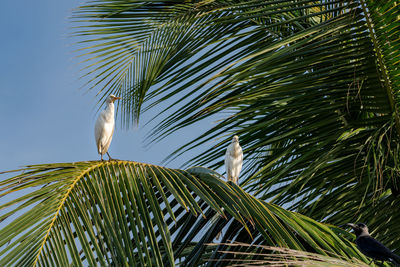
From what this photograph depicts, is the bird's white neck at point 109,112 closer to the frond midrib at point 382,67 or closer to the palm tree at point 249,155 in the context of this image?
the palm tree at point 249,155

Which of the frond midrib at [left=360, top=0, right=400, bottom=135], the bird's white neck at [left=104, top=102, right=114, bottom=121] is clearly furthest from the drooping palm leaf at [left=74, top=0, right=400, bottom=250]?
the bird's white neck at [left=104, top=102, right=114, bottom=121]

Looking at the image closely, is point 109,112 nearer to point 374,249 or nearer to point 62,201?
point 62,201

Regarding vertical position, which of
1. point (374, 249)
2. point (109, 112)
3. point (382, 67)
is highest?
point (109, 112)

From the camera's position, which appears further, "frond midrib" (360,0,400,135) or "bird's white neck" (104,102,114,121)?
"bird's white neck" (104,102,114,121)

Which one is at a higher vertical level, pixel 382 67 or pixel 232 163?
pixel 382 67

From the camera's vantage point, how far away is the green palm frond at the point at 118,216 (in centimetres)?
240

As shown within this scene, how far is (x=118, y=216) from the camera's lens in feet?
8.62

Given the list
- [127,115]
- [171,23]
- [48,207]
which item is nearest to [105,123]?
[127,115]

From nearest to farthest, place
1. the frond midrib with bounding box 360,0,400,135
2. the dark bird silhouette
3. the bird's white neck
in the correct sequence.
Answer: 1. the dark bird silhouette
2. the frond midrib with bounding box 360,0,400,135
3. the bird's white neck

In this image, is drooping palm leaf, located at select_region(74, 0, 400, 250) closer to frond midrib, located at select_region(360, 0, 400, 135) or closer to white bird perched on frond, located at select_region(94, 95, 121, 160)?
frond midrib, located at select_region(360, 0, 400, 135)

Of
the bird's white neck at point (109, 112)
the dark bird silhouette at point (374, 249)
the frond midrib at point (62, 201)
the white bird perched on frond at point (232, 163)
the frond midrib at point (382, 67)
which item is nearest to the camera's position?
the frond midrib at point (62, 201)

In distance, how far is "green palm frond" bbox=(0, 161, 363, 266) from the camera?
240cm

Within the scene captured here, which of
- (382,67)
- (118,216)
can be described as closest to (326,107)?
(382,67)

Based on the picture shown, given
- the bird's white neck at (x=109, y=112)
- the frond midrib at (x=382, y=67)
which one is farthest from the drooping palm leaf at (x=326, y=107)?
the bird's white neck at (x=109, y=112)
